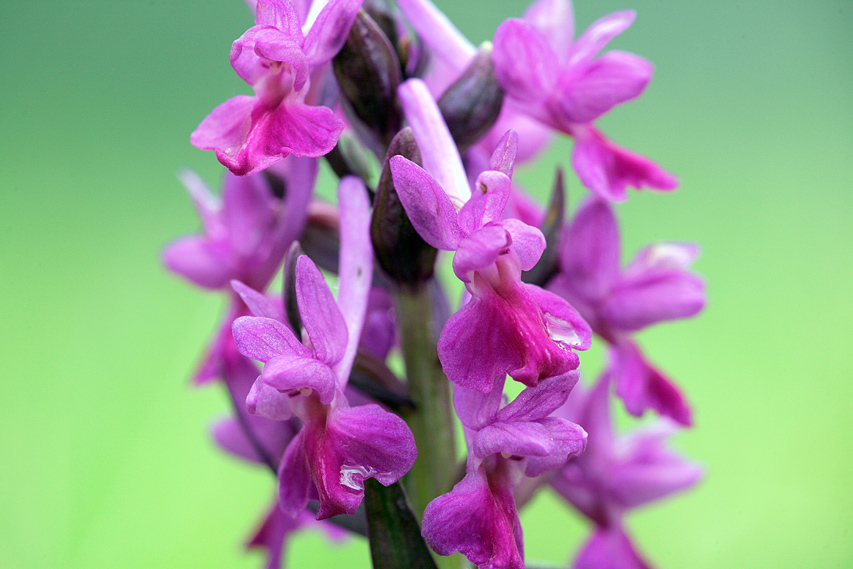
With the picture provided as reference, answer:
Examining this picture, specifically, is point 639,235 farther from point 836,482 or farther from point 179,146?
point 179,146

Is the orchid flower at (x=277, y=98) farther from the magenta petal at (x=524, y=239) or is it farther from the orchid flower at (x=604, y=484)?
the orchid flower at (x=604, y=484)

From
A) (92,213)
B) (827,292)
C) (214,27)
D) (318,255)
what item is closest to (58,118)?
(92,213)

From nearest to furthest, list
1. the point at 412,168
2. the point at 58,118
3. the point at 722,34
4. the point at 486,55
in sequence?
the point at 412,168 < the point at 486,55 < the point at 58,118 < the point at 722,34

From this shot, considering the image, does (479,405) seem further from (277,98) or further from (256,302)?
(277,98)

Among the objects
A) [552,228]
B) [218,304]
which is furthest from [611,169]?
[218,304]

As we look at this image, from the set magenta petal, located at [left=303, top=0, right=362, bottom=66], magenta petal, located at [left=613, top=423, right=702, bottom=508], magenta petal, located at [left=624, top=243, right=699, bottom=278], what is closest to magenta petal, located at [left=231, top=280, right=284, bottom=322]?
magenta petal, located at [left=303, top=0, right=362, bottom=66]

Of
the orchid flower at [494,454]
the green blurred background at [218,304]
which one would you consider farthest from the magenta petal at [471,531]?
the green blurred background at [218,304]

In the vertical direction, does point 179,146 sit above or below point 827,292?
above
